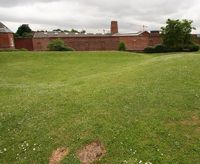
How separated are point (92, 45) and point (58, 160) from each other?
212ft

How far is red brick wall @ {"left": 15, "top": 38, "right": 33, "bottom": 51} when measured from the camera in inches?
2618

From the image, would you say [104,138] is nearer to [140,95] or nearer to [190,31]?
[140,95]

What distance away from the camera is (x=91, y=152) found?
9984mm

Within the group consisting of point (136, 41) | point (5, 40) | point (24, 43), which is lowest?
point (136, 41)

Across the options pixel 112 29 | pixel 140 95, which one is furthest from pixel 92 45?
pixel 140 95

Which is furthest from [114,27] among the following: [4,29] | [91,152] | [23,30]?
[91,152]

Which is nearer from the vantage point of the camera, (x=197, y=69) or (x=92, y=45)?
(x=197, y=69)

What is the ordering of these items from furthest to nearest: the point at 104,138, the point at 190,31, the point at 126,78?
the point at 190,31 < the point at 126,78 < the point at 104,138

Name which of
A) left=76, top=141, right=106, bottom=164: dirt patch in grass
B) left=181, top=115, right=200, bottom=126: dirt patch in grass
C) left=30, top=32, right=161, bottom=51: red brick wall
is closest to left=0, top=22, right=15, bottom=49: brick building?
left=30, top=32, right=161, bottom=51: red brick wall

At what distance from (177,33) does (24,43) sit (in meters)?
27.4

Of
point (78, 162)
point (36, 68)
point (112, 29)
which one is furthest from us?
point (112, 29)

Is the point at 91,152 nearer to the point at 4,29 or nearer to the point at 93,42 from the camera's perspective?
the point at 4,29

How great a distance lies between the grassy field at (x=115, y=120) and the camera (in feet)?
32.9

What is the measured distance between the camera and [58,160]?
9945 mm
